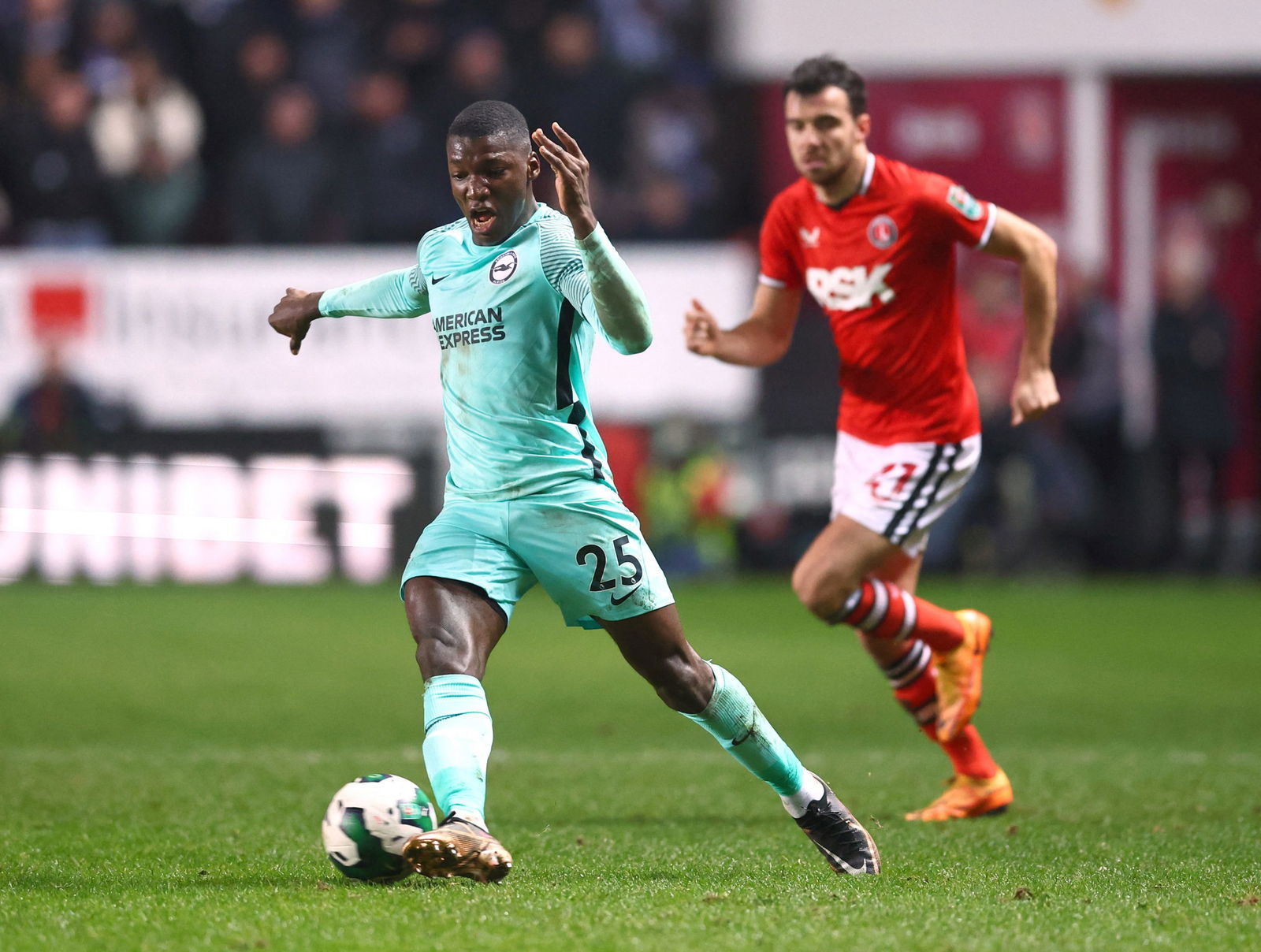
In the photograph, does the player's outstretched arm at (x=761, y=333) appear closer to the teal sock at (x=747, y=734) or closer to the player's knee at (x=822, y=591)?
the player's knee at (x=822, y=591)

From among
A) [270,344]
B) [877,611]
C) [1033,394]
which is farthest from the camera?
[270,344]

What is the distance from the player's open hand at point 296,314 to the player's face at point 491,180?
631 millimetres

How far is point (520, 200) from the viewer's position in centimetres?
482

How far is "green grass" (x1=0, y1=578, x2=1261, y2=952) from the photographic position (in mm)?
4121

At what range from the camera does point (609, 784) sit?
21.8ft

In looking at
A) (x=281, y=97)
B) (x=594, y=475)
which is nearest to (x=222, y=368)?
(x=281, y=97)

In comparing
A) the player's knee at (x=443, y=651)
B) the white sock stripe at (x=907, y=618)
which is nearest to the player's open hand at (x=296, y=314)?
the player's knee at (x=443, y=651)

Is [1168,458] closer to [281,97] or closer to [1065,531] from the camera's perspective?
[1065,531]

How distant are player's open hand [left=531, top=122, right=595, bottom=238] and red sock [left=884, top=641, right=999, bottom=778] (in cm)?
266

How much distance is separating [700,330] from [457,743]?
2.12 m

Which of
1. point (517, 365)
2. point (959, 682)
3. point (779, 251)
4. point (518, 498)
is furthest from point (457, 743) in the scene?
point (779, 251)

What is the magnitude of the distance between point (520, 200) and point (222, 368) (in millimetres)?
9947

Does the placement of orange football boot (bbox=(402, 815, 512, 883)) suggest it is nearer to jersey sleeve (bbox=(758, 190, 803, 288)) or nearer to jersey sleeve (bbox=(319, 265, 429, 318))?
jersey sleeve (bbox=(319, 265, 429, 318))

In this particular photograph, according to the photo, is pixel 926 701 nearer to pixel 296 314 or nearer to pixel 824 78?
pixel 824 78
